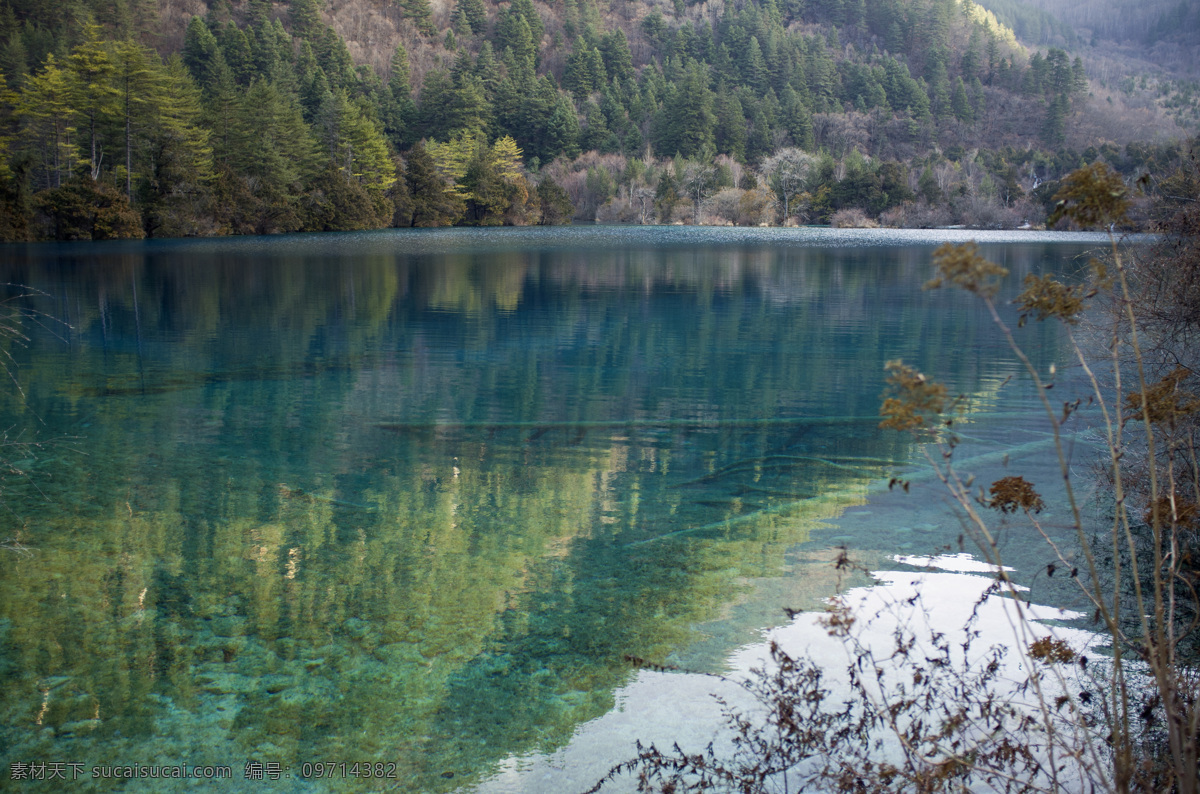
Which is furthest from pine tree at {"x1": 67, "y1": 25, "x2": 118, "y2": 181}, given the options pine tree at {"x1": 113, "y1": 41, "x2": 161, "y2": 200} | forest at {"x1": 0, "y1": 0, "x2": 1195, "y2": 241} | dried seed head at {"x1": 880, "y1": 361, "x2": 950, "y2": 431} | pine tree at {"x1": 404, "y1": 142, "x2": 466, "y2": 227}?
dried seed head at {"x1": 880, "y1": 361, "x2": 950, "y2": 431}

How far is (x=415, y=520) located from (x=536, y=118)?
94.4 m

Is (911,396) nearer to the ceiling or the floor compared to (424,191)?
nearer to the floor

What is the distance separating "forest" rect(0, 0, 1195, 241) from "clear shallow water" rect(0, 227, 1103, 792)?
9.97 feet

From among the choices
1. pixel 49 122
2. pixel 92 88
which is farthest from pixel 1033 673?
pixel 49 122

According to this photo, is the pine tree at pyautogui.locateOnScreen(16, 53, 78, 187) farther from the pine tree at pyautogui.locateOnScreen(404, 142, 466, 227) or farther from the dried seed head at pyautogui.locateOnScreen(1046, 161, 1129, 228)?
the dried seed head at pyautogui.locateOnScreen(1046, 161, 1129, 228)

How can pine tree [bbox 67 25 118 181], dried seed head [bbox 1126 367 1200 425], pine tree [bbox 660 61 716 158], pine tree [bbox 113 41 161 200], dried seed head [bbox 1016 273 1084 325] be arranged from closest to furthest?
dried seed head [bbox 1016 273 1084 325] < dried seed head [bbox 1126 367 1200 425] < pine tree [bbox 67 25 118 181] < pine tree [bbox 113 41 161 200] < pine tree [bbox 660 61 716 158]

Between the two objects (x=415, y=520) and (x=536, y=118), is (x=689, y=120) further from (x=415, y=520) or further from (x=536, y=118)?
(x=415, y=520)

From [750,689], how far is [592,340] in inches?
418

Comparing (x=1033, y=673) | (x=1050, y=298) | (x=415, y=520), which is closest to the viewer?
(x=1050, y=298)

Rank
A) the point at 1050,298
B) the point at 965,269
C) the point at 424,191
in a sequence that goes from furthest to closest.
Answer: the point at 424,191 → the point at 1050,298 → the point at 965,269

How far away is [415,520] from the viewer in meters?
5.95

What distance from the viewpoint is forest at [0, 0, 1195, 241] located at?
4916cm

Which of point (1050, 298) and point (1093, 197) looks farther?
point (1050, 298)

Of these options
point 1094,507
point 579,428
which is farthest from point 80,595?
point 1094,507
